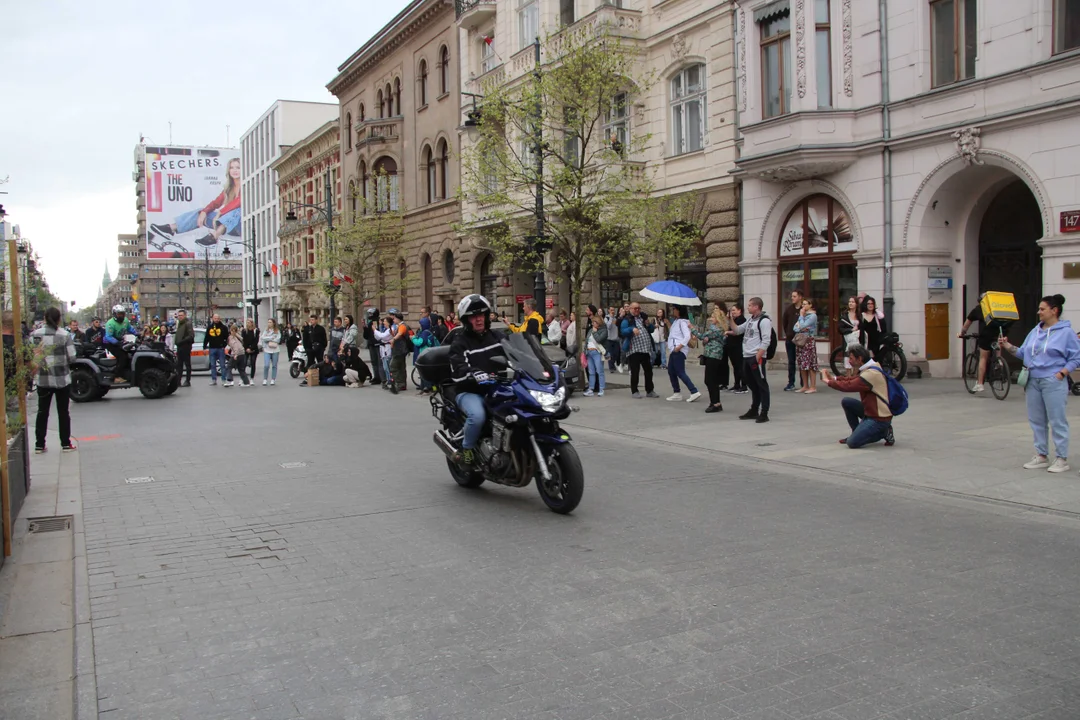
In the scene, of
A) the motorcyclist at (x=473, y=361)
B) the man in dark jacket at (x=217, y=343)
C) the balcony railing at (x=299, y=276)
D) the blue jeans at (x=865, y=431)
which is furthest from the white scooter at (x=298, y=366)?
the balcony railing at (x=299, y=276)

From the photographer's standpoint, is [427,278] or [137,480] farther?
[427,278]

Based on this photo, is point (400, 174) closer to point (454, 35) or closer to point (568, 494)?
point (454, 35)

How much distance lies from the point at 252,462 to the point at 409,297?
3344 cm

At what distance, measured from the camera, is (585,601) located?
5.13 meters

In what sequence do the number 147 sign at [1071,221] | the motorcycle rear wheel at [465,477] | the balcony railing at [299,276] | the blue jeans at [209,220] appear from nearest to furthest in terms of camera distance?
the motorcycle rear wheel at [465,477] < the number 147 sign at [1071,221] < the balcony railing at [299,276] < the blue jeans at [209,220]

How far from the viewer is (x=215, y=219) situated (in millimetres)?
97875

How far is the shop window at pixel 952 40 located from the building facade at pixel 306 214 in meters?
40.7

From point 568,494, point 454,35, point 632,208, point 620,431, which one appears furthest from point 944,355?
point 454,35

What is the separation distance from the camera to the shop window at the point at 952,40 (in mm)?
17734

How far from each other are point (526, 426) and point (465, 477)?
1.34m

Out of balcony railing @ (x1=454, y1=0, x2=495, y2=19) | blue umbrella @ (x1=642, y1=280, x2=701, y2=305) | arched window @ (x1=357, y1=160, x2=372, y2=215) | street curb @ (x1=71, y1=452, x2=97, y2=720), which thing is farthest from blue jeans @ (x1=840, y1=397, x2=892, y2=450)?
arched window @ (x1=357, y1=160, x2=372, y2=215)

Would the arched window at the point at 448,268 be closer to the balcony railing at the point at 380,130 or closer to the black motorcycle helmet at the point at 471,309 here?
the balcony railing at the point at 380,130

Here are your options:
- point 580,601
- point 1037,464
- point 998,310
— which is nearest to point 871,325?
point 998,310

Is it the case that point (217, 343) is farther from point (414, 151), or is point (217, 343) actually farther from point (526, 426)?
point (414, 151)
